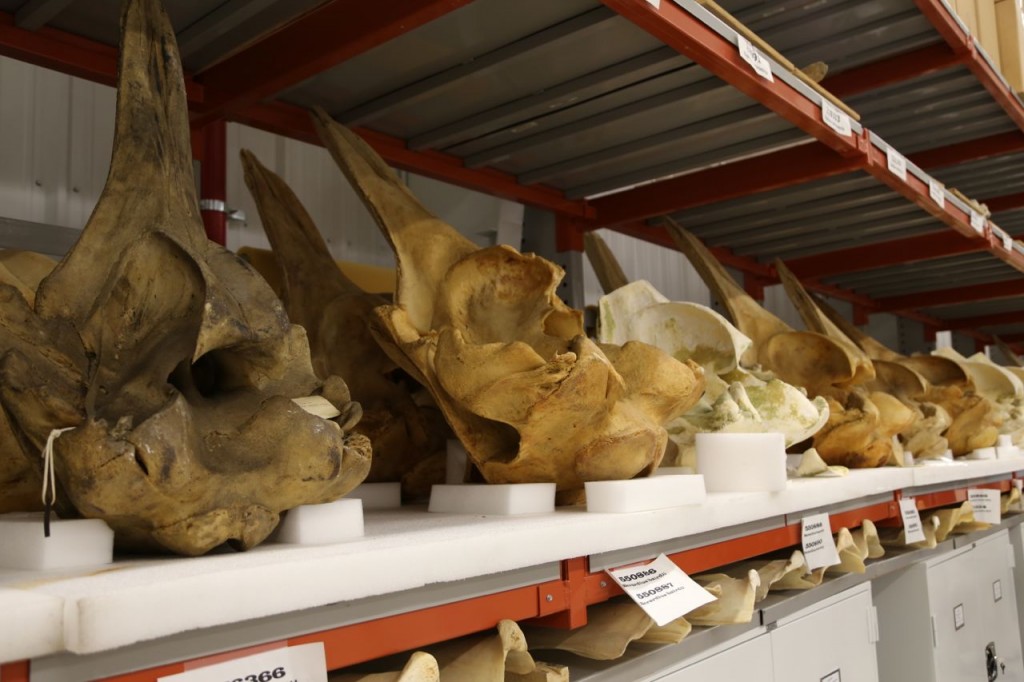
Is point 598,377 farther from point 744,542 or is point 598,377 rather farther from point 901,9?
point 901,9

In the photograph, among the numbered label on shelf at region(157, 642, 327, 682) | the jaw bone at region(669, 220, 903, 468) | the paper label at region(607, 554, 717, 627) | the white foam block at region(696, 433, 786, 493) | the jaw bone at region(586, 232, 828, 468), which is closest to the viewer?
the numbered label on shelf at region(157, 642, 327, 682)

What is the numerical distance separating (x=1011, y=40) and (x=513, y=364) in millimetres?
2420

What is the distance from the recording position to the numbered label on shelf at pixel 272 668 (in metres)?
0.71

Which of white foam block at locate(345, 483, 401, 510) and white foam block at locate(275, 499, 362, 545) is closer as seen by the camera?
white foam block at locate(275, 499, 362, 545)

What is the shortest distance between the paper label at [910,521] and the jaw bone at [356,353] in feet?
3.97

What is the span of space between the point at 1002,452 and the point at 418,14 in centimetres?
252

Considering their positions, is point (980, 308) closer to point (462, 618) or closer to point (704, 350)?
point (704, 350)

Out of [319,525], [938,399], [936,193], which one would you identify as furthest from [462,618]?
[938,399]

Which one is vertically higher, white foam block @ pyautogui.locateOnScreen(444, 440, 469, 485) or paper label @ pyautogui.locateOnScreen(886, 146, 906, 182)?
paper label @ pyautogui.locateOnScreen(886, 146, 906, 182)

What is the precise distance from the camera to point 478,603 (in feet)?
3.22

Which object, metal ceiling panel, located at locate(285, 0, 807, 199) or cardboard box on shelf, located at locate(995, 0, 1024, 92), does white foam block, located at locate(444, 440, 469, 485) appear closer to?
metal ceiling panel, located at locate(285, 0, 807, 199)

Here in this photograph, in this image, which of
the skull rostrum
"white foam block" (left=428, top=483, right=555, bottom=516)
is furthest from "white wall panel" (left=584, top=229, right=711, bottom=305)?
the skull rostrum

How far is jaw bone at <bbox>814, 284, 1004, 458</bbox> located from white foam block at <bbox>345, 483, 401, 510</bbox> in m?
1.56

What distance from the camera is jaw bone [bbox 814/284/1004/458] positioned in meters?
2.51
